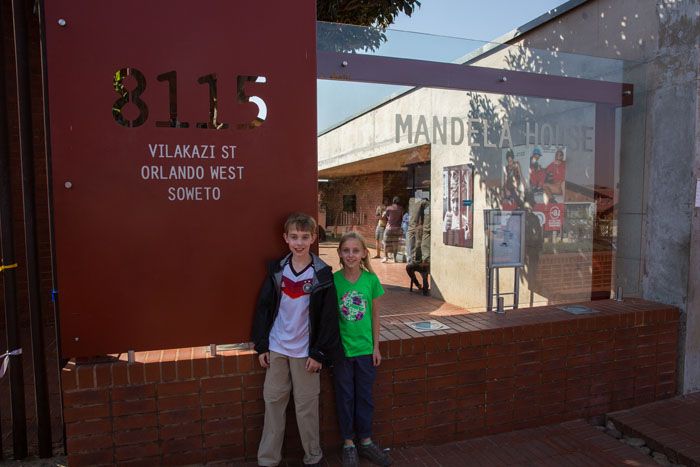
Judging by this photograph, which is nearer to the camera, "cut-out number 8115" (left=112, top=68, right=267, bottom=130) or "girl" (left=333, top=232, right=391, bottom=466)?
"cut-out number 8115" (left=112, top=68, right=267, bottom=130)

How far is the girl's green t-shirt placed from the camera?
2.75 meters

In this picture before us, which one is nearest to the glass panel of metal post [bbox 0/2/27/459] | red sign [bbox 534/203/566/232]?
red sign [bbox 534/203/566/232]

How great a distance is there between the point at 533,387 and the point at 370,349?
1.39 metres

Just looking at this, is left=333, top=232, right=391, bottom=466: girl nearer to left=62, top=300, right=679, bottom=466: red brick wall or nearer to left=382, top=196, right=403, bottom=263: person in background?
left=62, top=300, right=679, bottom=466: red brick wall

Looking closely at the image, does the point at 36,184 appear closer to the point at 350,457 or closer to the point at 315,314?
the point at 315,314

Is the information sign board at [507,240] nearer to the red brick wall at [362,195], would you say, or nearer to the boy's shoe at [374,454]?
the red brick wall at [362,195]

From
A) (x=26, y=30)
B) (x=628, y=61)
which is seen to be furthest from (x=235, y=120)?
(x=628, y=61)

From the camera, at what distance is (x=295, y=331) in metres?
2.61

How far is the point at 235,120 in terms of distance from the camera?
2.56 metres

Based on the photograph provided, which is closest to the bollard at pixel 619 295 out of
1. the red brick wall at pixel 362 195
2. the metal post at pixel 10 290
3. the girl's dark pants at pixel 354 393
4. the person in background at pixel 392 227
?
the red brick wall at pixel 362 195

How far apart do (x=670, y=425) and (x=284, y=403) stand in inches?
112

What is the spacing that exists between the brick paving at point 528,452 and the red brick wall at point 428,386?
0.22 ft

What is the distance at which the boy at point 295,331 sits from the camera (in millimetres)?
2600

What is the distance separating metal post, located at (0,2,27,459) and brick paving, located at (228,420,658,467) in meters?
1.25
